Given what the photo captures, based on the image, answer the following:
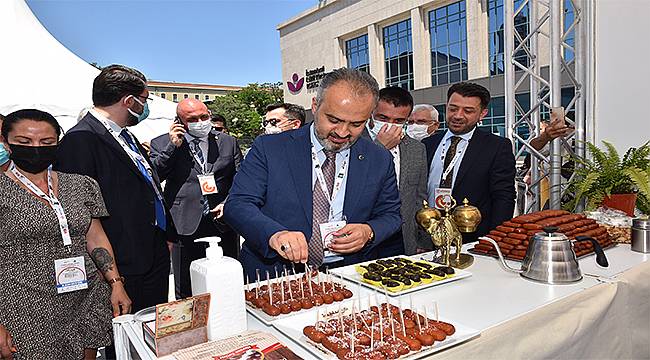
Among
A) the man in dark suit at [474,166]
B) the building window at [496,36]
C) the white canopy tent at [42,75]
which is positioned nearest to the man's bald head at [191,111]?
the man in dark suit at [474,166]

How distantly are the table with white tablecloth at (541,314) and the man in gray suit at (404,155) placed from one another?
82 centimetres

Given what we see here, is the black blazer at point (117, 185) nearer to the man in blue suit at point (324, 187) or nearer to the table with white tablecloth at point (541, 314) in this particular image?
the man in blue suit at point (324, 187)

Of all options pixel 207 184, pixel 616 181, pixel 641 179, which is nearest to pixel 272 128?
pixel 207 184

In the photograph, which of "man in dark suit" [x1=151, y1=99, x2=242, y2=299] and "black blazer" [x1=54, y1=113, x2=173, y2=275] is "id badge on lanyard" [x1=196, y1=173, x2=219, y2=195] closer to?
"man in dark suit" [x1=151, y1=99, x2=242, y2=299]

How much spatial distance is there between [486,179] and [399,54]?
21116 millimetres

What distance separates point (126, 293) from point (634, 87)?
4.12 m

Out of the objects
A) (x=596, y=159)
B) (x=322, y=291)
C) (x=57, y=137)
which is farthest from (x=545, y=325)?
(x=57, y=137)

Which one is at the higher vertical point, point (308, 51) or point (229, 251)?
point (308, 51)

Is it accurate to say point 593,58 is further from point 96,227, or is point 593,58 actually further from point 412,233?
point 96,227

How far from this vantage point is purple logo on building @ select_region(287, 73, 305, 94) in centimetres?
3107

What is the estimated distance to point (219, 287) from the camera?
1175 millimetres

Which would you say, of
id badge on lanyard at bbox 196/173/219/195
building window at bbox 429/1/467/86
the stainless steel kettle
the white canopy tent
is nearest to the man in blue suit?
the stainless steel kettle

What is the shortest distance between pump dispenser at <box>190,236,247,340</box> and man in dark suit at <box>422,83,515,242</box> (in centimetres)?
178

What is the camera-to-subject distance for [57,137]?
6.73 ft
